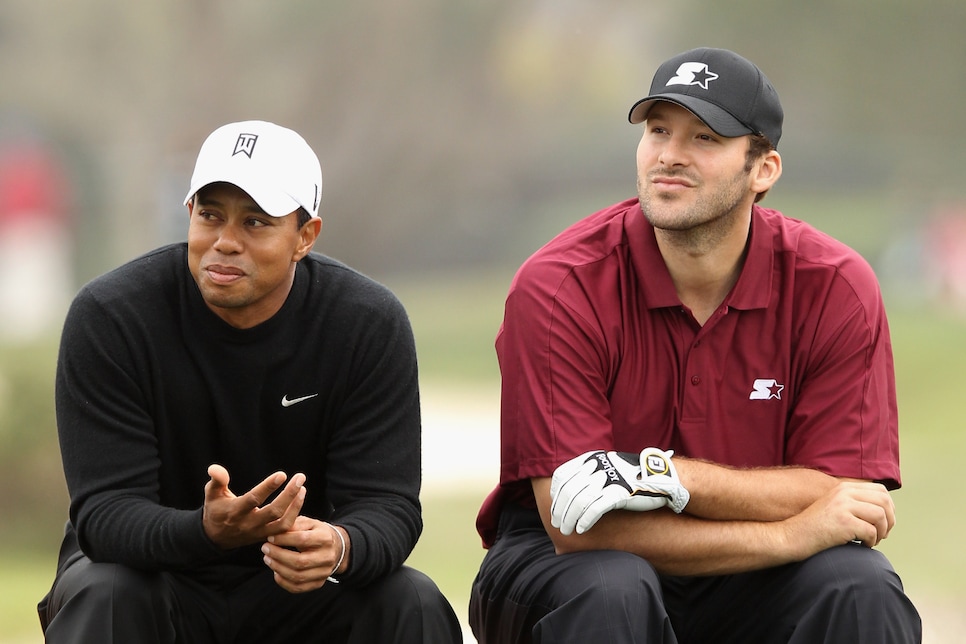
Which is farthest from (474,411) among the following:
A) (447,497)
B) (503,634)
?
(503,634)

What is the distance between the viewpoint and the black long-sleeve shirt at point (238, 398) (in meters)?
3.05

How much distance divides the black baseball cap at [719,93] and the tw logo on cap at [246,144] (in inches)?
34.1

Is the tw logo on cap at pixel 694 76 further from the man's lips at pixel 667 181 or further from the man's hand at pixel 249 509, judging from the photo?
the man's hand at pixel 249 509

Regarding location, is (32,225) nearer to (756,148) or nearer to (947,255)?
(947,255)

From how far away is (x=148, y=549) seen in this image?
9.50 feet

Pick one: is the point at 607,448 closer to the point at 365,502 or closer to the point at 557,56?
the point at 365,502

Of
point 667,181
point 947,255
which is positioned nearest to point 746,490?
point 667,181

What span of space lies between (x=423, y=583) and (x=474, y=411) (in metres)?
11.6

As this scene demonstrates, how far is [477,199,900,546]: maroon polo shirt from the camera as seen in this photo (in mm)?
3193

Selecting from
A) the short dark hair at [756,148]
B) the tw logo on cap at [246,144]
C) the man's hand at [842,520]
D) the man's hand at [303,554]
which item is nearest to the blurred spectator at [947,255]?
→ the short dark hair at [756,148]

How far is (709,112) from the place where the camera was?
3240 millimetres

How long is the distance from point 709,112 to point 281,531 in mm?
1336

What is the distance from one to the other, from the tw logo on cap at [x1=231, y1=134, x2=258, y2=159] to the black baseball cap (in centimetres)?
87

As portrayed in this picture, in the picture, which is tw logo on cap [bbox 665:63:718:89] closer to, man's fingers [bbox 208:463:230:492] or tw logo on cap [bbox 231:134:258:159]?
tw logo on cap [bbox 231:134:258:159]
